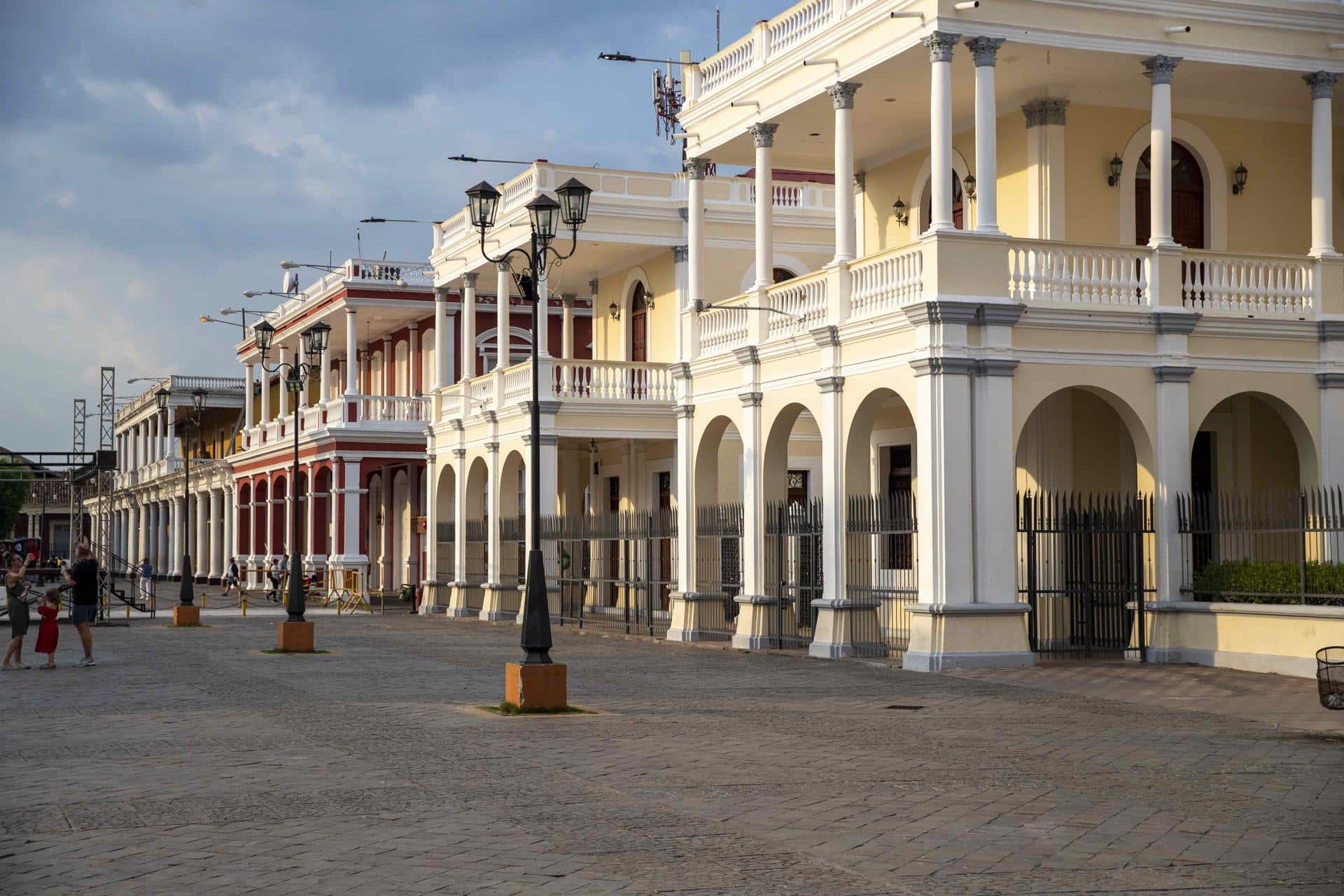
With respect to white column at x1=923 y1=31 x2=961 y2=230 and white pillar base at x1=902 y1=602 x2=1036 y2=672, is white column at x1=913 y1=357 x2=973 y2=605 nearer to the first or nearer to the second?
white pillar base at x1=902 y1=602 x2=1036 y2=672

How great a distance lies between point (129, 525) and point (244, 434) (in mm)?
31538

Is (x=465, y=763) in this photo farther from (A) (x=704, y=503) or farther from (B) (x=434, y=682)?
(A) (x=704, y=503)

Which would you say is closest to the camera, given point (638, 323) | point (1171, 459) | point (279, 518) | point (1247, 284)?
point (1171, 459)

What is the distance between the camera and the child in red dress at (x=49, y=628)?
20703 millimetres

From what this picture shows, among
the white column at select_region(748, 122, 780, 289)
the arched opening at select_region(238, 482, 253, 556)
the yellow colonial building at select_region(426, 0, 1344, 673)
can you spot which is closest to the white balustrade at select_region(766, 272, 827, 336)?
the yellow colonial building at select_region(426, 0, 1344, 673)

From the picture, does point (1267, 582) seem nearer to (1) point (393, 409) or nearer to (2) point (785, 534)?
(2) point (785, 534)

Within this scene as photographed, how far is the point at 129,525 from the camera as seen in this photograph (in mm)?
84125

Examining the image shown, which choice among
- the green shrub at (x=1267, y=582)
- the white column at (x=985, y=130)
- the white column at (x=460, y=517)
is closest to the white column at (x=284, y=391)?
the white column at (x=460, y=517)

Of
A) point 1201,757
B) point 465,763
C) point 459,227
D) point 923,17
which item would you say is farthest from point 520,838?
point 459,227

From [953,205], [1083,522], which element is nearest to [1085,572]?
[1083,522]

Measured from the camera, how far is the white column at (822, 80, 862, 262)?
21.8 metres

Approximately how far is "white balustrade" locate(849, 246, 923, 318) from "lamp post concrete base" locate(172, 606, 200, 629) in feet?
54.1

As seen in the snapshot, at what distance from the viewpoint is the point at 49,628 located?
2080 centimetres

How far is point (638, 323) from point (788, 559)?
11889 millimetres
